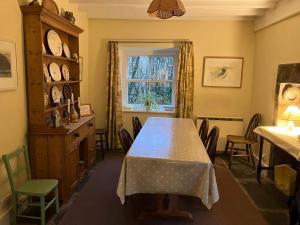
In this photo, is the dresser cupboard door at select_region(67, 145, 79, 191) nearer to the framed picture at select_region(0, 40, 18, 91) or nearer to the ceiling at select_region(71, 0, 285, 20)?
the framed picture at select_region(0, 40, 18, 91)

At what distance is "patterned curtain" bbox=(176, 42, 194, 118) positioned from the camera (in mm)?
4777

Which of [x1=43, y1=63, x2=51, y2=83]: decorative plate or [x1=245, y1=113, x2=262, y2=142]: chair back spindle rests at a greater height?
[x1=43, y1=63, x2=51, y2=83]: decorative plate

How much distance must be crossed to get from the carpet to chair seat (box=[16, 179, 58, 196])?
0.39m

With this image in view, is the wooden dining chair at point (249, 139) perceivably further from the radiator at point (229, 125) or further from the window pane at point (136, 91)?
the window pane at point (136, 91)

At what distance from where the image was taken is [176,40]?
15.9ft

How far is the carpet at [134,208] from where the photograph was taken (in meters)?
2.64

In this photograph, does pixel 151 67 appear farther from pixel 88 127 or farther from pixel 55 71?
pixel 55 71

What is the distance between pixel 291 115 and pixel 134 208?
2269mm

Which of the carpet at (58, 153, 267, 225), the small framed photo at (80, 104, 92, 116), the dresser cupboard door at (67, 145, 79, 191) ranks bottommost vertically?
the carpet at (58, 153, 267, 225)

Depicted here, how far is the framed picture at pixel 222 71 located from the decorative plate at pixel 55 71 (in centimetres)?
270

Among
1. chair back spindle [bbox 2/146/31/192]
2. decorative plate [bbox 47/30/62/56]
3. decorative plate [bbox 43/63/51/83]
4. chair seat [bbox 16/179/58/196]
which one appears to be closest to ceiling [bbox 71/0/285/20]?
decorative plate [bbox 47/30/62/56]

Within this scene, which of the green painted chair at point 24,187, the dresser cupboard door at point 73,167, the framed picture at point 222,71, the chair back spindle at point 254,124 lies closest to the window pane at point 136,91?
the framed picture at point 222,71

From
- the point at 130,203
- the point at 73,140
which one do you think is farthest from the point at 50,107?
the point at 130,203

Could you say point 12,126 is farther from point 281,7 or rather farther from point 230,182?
point 281,7
